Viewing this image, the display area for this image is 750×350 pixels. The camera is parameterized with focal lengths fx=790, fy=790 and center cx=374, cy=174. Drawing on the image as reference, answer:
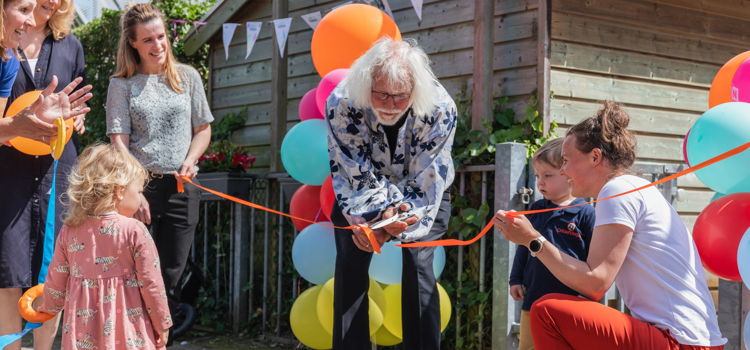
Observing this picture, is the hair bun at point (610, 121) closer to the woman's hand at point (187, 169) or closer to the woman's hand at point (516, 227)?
the woman's hand at point (516, 227)

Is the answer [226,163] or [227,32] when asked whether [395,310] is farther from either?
[227,32]

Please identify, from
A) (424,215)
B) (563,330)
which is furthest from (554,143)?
(563,330)

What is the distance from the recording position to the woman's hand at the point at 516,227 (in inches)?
94.1

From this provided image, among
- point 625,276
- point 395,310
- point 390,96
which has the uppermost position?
point 390,96

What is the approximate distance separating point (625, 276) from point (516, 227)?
38 cm

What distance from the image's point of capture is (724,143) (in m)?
2.91

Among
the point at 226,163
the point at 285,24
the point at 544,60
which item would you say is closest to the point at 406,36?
the point at 285,24

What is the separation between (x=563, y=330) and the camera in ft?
7.82

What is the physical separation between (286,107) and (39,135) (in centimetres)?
350

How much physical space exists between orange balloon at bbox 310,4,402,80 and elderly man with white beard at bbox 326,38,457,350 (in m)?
0.85

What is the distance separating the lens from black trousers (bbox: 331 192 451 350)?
3236 millimetres

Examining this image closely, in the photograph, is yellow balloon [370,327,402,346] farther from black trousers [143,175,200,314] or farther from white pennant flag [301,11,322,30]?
white pennant flag [301,11,322,30]

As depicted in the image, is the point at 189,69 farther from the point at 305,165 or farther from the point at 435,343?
the point at 435,343

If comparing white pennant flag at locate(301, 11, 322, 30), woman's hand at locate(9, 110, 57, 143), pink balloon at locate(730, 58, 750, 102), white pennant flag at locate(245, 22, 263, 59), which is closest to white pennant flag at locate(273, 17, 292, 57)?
white pennant flag at locate(301, 11, 322, 30)
